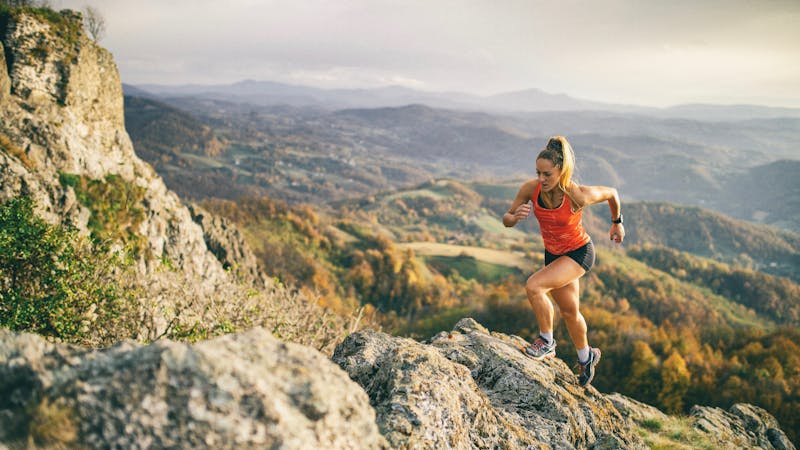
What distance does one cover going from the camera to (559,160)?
19.6 ft

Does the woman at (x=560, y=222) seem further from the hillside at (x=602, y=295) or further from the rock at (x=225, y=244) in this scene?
the rock at (x=225, y=244)

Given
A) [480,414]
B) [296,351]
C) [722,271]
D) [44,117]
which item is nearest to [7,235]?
[296,351]

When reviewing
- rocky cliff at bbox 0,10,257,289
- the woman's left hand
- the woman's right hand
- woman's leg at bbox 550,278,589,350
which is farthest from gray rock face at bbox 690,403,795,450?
rocky cliff at bbox 0,10,257,289

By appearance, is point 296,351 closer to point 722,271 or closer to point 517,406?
point 517,406

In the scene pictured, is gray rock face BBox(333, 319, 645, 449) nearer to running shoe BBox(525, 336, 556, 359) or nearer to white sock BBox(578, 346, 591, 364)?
running shoe BBox(525, 336, 556, 359)

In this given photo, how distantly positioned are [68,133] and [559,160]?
29445 millimetres

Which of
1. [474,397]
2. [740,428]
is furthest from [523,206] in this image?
[740,428]

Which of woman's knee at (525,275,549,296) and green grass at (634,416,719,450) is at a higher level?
woman's knee at (525,275,549,296)

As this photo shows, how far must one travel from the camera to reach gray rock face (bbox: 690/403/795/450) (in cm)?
888

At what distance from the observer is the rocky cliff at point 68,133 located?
2064 cm

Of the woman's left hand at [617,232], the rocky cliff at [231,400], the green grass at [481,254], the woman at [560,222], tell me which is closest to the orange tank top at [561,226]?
the woman at [560,222]

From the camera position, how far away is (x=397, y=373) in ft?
15.3

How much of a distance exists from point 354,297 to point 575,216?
90.4 m

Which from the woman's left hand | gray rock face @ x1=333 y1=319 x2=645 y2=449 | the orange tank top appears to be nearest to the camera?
gray rock face @ x1=333 y1=319 x2=645 y2=449
